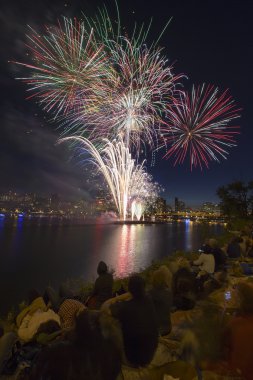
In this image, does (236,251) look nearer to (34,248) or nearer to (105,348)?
(105,348)

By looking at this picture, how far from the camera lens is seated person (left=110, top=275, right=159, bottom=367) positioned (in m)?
3.44

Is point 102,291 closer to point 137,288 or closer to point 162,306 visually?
point 162,306

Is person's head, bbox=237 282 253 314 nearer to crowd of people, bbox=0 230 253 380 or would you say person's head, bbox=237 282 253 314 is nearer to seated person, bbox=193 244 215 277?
crowd of people, bbox=0 230 253 380

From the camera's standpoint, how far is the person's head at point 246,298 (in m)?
3.03

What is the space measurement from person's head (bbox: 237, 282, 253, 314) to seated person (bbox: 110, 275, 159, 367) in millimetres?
1029

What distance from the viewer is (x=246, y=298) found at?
309 cm

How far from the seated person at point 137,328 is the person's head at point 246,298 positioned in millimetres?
A: 1029

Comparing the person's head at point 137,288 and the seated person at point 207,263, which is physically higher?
the person's head at point 137,288

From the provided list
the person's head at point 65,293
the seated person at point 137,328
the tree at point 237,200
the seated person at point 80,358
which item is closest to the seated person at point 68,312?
the person's head at point 65,293

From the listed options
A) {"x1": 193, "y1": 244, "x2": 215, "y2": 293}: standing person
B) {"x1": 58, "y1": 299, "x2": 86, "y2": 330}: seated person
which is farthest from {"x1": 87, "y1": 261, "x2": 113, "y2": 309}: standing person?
{"x1": 193, "y1": 244, "x2": 215, "y2": 293}: standing person

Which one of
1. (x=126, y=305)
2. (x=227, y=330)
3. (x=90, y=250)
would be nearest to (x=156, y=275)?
(x=126, y=305)

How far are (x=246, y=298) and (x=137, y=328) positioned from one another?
1.27 metres

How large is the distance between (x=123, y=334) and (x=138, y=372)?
0.48 metres

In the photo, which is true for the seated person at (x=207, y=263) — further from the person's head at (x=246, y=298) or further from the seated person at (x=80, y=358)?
the seated person at (x=80, y=358)
